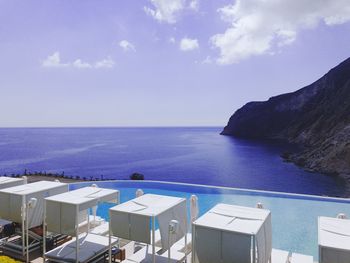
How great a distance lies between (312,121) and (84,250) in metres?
73.0

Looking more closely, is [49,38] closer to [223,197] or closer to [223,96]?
[223,197]

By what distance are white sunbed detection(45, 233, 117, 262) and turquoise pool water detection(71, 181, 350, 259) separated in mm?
4063

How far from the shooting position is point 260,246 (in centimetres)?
469

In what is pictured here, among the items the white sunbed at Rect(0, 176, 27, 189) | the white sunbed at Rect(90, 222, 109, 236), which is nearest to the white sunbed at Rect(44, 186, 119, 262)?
the white sunbed at Rect(90, 222, 109, 236)

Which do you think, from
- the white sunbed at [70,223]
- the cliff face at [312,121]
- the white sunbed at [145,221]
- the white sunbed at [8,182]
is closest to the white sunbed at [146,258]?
the white sunbed at [145,221]

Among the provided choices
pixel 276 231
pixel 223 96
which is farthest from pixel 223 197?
pixel 223 96

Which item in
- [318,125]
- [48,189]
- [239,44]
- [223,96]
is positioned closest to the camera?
[48,189]

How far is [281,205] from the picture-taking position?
35.6 feet

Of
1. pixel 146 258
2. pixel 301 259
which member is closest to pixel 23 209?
pixel 146 258

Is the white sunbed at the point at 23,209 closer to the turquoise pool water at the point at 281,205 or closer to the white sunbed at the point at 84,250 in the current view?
the white sunbed at the point at 84,250

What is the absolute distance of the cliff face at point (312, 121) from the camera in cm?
4375

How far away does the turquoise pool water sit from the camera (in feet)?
28.3

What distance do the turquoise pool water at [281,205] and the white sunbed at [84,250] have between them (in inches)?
160

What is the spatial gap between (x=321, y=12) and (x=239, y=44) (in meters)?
8.30
